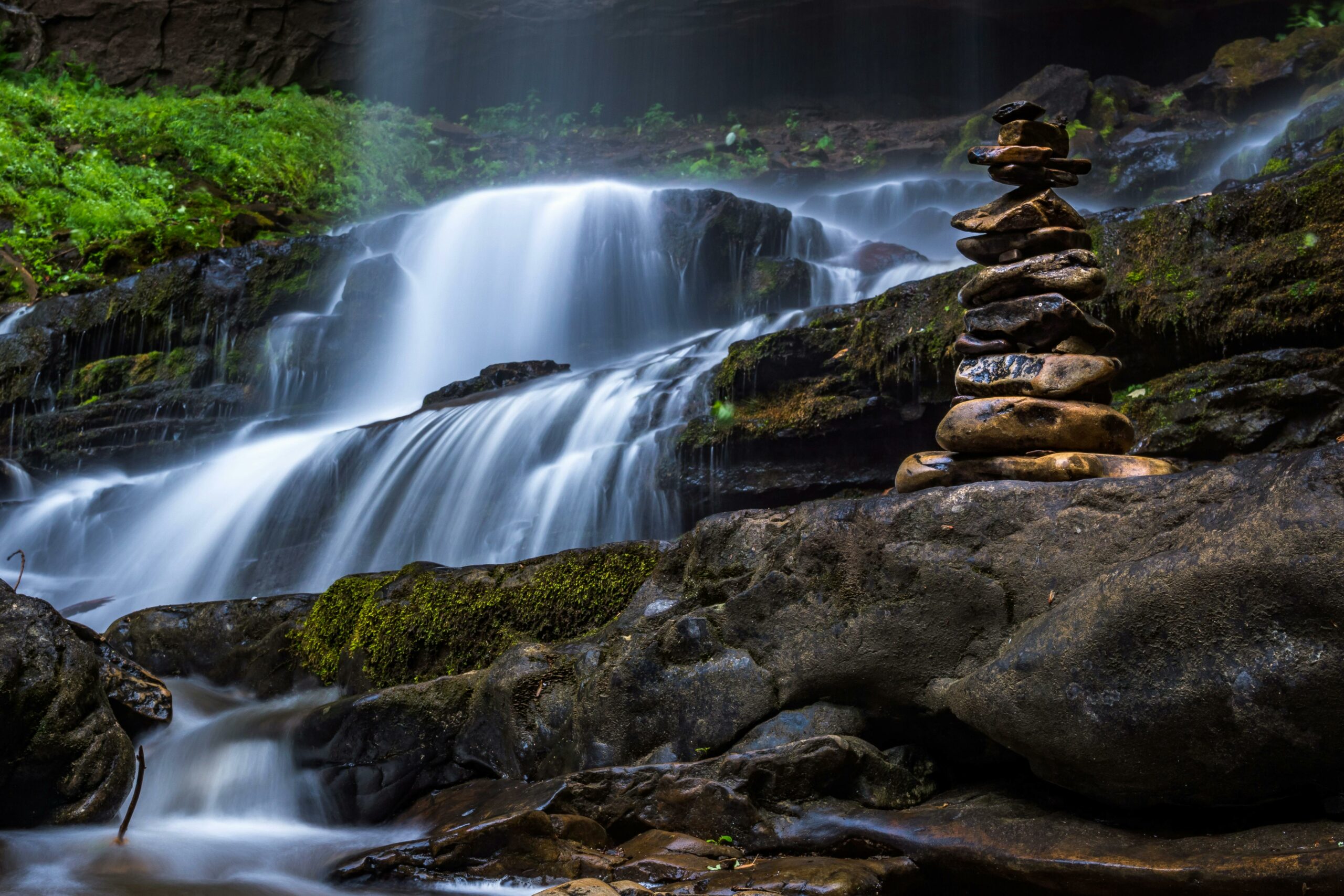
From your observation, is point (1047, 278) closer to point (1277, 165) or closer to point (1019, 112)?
point (1019, 112)

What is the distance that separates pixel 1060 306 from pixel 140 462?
40.7 feet

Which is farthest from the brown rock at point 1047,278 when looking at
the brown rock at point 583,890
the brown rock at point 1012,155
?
the brown rock at point 583,890

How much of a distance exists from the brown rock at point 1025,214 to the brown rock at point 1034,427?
92cm

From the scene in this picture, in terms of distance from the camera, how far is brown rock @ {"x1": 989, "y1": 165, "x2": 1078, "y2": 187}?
14.4 feet

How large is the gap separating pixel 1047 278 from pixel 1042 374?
51 centimetres

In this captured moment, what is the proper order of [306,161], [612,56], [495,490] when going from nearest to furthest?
1. [495,490]
2. [306,161]
3. [612,56]

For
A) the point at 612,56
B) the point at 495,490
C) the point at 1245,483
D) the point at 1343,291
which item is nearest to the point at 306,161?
the point at 612,56

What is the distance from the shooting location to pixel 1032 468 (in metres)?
3.81

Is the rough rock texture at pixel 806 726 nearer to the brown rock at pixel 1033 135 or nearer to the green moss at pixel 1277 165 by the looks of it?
the brown rock at pixel 1033 135

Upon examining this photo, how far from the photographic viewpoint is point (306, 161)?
21219 mm

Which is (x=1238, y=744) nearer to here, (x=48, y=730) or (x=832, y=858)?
(x=832, y=858)

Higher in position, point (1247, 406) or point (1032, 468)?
point (1247, 406)

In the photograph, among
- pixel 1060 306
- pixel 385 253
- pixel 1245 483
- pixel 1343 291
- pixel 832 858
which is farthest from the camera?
pixel 385 253

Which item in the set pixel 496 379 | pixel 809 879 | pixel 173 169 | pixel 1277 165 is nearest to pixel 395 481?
pixel 496 379
